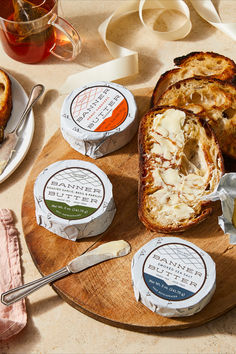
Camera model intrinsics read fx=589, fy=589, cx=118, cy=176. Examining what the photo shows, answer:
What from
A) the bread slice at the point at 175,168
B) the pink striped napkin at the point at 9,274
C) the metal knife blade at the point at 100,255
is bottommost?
the pink striped napkin at the point at 9,274

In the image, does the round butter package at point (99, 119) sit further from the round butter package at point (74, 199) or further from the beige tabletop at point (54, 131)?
the beige tabletop at point (54, 131)

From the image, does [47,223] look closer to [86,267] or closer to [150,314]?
[86,267]

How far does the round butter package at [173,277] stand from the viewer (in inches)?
84.2

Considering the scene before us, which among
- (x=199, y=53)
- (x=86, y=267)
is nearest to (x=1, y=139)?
(x=86, y=267)

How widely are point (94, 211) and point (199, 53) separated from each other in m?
1.02

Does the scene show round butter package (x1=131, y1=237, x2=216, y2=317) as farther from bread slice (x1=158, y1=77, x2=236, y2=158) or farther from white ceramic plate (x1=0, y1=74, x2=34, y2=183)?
white ceramic plate (x1=0, y1=74, x2=34, y2=183)

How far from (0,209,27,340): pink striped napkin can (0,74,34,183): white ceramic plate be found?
0.77ft

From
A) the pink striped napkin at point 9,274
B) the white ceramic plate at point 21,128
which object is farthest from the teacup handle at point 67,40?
the pink striped napkin at point 9,274

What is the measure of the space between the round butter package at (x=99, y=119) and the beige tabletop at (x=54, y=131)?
11.2 inches

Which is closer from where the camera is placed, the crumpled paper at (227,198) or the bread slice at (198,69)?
the crumpled paper at (227,198)

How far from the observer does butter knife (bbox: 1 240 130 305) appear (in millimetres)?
2266

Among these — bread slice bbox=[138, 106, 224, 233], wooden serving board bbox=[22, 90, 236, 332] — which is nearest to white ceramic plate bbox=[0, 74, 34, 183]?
wooden serving board bbox=[22, 90, 236, 332]

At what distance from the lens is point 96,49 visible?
3.29 meters

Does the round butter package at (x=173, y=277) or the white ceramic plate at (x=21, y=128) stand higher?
the white ceramic plate at (x=21, y=128)
